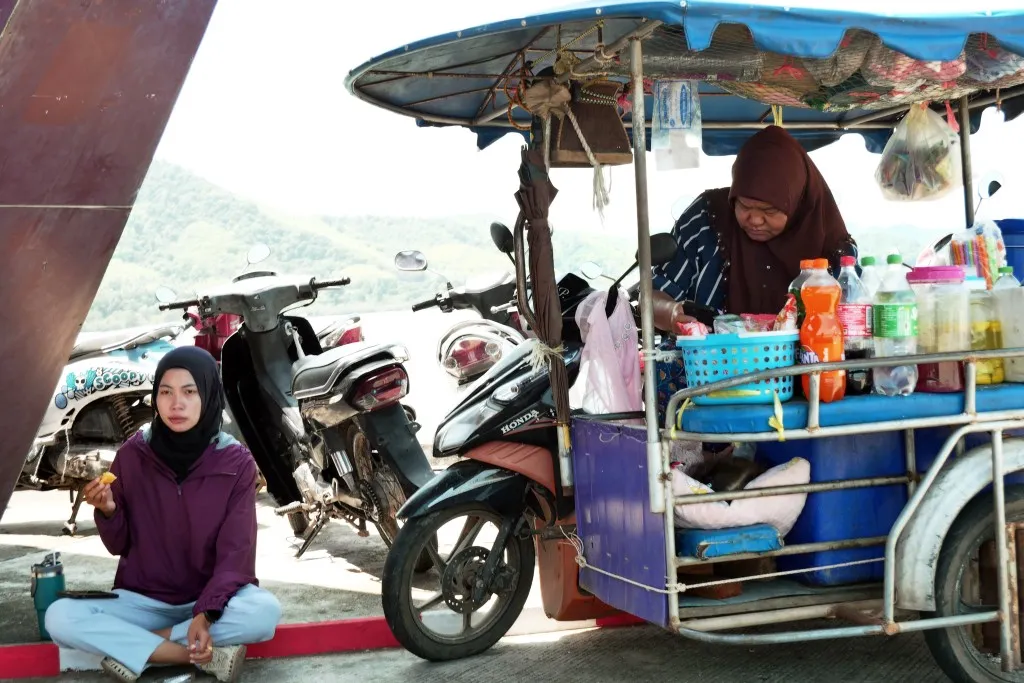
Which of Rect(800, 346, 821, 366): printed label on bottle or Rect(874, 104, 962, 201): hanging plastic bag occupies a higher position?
Rect(874, 104, 962, 201): hanging plastic bag

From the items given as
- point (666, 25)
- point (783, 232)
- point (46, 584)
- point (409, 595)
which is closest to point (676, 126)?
point (666, 25)

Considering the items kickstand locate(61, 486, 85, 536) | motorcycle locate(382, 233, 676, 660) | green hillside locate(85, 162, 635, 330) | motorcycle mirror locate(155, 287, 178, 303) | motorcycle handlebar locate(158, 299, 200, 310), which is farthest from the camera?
green hillside locate(85, 162, 635, 330)

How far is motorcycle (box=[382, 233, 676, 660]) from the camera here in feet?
11.7

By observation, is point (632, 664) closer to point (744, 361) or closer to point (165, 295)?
point (744, 361)

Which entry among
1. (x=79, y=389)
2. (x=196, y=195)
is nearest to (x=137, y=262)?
(x=196, y=195)

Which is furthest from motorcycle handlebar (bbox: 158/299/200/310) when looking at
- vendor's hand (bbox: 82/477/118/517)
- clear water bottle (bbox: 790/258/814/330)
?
clear water bottle (bbox: 790/258/814/330)

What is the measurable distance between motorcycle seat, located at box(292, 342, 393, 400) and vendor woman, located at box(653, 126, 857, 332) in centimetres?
137

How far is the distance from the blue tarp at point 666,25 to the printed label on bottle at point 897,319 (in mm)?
698

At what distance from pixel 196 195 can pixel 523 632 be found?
33295 millimetres

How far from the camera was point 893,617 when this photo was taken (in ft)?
10.5

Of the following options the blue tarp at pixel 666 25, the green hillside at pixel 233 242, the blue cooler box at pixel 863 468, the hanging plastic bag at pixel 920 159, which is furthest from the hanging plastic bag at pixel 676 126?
the green hillside at pixel 233 242

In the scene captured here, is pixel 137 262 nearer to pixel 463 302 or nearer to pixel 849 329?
pixel 463 302

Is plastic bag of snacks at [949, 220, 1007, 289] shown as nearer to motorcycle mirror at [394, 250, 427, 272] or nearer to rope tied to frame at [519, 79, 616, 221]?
rope tied to frame at [519, 79, 616, 221]

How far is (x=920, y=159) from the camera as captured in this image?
13.7 ft
